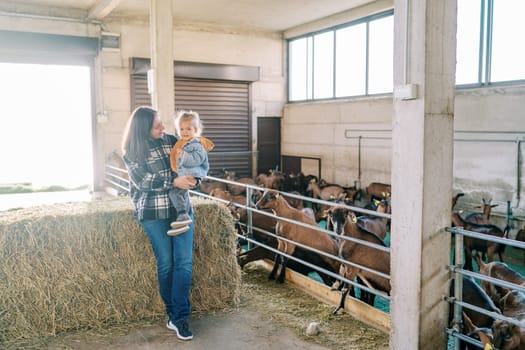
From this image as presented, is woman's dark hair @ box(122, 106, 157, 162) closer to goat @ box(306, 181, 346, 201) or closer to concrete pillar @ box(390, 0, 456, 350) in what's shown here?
concrete pillar @ box(390, 0, 456, 350)

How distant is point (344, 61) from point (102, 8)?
516cm

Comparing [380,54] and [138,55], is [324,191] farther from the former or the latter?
[138,55]

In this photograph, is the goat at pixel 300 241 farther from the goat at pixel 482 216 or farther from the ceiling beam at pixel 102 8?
the ceiling beam at pixel 102 8

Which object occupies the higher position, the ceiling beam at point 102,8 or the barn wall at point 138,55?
the ceiling beam at point 102,8

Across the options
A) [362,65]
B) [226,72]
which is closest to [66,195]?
[226,72]

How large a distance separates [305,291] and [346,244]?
586 millimetres

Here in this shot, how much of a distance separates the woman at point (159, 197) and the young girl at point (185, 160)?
57 millimetres

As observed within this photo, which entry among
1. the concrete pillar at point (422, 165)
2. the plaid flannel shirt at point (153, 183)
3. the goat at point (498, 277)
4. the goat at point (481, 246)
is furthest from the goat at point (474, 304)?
the goat at point (481, 246)

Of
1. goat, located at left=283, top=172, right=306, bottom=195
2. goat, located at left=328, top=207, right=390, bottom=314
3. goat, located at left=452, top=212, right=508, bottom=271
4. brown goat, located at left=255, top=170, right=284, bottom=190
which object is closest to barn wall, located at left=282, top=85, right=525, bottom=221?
goat, located at left=283, top=172, right=306, bottom=195

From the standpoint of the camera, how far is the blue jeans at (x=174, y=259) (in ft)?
11.2

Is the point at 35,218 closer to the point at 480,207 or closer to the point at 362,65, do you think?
the point at 480,207

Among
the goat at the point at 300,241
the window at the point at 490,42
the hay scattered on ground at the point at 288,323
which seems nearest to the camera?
the hay scattered on ground at the point at 288,323

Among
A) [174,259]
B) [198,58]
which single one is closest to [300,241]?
[174,259]

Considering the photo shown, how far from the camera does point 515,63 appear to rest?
24.8 feet
